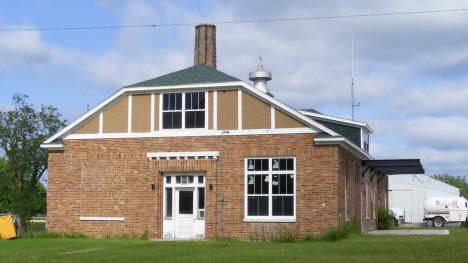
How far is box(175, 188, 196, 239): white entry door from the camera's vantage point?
2480 cm

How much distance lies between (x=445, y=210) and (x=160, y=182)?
26090mm

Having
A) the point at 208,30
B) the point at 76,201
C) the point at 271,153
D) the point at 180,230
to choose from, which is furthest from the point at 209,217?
the point at 208,30

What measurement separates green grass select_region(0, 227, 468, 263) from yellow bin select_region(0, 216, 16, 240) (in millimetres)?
3988

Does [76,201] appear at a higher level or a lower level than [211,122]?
lower

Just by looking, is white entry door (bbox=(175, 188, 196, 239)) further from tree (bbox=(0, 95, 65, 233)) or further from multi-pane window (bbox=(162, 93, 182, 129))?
tree (bbox=(0, 95, 65, 233))

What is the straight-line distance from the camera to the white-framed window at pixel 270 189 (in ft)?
77.4

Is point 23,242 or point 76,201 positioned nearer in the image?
point 23,242

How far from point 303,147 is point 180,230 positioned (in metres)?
5.65

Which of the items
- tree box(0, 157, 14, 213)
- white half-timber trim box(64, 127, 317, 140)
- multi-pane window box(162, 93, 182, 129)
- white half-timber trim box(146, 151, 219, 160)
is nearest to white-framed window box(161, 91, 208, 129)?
multi-pane window box(162, 93, 182, 129)

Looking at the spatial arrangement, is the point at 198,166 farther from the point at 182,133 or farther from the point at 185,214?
the point at 185,214

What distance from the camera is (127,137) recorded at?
2547cm

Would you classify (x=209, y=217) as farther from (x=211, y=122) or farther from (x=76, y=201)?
(x=76, y=201)

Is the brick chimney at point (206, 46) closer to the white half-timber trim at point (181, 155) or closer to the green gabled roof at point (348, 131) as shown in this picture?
the green gabled roof at point (348, 131)

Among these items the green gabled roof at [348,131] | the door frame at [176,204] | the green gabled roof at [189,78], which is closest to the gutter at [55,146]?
the green gabled roof at [189,78]
